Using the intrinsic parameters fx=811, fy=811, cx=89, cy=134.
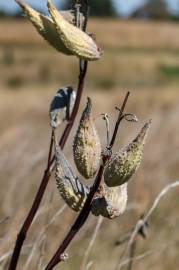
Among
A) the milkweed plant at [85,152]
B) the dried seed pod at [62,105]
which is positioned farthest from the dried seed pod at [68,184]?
the dried seed pod at [62,105]

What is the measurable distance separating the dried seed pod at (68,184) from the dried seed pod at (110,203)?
0.02 meters

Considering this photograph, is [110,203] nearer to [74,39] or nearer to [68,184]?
[68,184]

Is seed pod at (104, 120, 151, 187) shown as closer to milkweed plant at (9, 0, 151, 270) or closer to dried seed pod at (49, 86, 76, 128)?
milkweed plant at (9, 0, 151, 270)

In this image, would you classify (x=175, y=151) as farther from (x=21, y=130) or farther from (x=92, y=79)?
(x=92, y=79)

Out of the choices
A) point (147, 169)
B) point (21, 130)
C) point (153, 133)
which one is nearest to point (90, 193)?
point (147, 169)

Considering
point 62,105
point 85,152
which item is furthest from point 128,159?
point 62,105

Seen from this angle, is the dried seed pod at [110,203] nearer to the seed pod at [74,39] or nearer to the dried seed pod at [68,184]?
the dried seed pod at [68,184]

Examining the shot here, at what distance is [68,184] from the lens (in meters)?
0.71

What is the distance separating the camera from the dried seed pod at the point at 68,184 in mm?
712

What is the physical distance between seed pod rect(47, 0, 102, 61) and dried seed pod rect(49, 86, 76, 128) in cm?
16

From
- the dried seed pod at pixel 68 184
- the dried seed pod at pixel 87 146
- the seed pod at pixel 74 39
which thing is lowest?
the dried seed pod at pixel 68 184

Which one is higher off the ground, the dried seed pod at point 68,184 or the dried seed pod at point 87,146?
the dried seed pod at point 87,146

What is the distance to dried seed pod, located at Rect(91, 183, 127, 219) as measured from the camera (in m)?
0.71

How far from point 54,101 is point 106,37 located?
33471mm
